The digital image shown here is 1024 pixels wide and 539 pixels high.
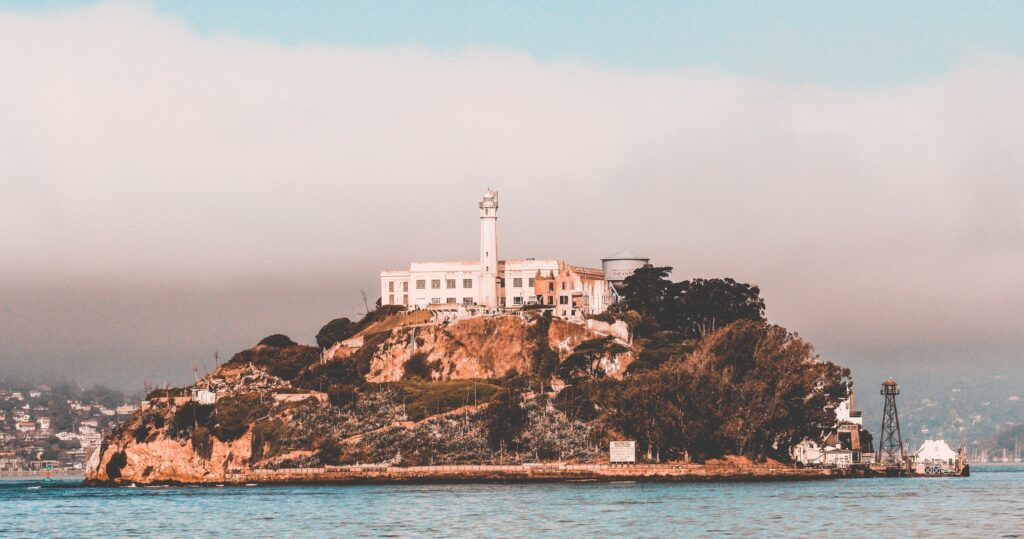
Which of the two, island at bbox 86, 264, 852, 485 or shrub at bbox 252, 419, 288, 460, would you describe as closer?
island at bbox 86, 264, 852, 485

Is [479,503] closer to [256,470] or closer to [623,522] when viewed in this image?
[623,522]

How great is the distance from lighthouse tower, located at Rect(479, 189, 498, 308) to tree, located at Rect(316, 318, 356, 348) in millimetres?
16312

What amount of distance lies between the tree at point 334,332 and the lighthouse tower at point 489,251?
16.3 m

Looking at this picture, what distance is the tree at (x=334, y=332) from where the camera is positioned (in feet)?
538

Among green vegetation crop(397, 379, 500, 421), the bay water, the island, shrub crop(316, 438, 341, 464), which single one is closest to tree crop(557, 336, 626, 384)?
the island

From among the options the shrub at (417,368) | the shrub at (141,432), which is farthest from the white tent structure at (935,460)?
the shrub at (141,432)

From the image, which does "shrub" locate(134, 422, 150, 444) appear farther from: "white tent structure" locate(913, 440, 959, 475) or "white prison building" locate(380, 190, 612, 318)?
"white tent structure" locate(913, 440, 959, 475)

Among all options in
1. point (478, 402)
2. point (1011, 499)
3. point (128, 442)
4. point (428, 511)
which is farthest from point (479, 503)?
point (128, 442)

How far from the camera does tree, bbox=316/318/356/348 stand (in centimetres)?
16388

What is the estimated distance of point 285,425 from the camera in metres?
140

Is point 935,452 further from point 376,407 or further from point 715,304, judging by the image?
point 376,407

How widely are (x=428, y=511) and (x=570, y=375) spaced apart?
5782 cm

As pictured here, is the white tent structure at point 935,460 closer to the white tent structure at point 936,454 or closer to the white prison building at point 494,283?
the white tent structure at point 936,454

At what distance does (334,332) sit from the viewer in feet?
540
